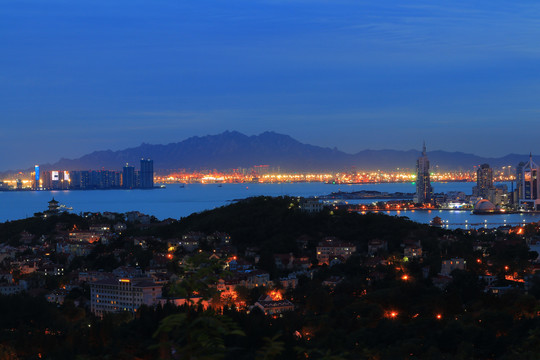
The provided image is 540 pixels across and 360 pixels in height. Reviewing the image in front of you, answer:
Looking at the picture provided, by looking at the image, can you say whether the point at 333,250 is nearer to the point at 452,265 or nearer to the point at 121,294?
the point at 452,265

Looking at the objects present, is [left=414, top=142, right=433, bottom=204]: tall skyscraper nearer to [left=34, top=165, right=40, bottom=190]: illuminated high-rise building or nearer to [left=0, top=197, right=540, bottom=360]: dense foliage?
[left=0, top=197, right=540, bottom=360]: dense foliage

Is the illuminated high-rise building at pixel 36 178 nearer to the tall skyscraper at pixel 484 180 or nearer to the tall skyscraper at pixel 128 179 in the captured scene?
the tall skyscraper at pixel 128 179

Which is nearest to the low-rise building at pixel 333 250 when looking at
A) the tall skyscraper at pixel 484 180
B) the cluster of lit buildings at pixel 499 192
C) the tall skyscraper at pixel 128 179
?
the cluster of lit buildings at pixel 499 192

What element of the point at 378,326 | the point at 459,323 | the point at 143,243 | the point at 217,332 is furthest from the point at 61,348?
the point at 143,243

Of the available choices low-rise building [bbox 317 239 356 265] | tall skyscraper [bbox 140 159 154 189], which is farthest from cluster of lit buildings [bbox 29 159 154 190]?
low-rise building [bbox 317 239 356 265]

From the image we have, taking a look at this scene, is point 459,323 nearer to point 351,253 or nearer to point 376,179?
point 351,253

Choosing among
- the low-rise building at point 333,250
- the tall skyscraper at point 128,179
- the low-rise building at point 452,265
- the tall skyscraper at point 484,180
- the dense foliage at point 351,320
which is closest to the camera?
the dense foliage at point 351,320
